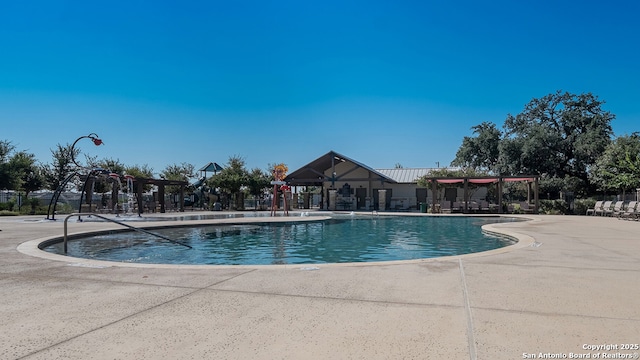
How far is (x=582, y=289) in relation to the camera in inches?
184

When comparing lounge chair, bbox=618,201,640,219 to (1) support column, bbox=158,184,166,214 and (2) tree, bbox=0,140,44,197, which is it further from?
(2) tree, bbox=0,140,44,197

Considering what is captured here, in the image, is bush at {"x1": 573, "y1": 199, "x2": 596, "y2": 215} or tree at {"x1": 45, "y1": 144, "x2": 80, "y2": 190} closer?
bush at {"x1": 573, "y1": 199, "x2": 596, "y2": 215}

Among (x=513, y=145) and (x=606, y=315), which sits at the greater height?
(x=513, y=145)

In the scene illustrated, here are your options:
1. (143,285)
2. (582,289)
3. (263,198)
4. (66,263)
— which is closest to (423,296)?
(582,289)

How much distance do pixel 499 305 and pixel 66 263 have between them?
6.19m

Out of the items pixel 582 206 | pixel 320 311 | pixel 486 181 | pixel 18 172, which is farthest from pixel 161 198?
pixel 582 206

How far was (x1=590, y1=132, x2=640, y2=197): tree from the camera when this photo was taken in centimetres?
2427

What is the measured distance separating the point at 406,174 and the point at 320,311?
33.6 meters

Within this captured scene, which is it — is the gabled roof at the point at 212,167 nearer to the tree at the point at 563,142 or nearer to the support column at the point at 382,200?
the support column at the point at 382,200

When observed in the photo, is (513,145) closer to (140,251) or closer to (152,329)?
(140,251)

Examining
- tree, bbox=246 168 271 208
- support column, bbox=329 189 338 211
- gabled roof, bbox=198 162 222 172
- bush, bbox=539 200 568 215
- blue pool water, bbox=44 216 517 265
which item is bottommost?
blue pool water, bbox=44 216 517 265

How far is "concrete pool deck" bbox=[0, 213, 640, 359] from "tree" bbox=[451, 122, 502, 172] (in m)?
30.8

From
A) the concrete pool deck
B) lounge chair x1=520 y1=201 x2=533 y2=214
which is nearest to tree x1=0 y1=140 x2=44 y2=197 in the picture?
the concrete pool deck

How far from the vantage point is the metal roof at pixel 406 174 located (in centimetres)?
3534
